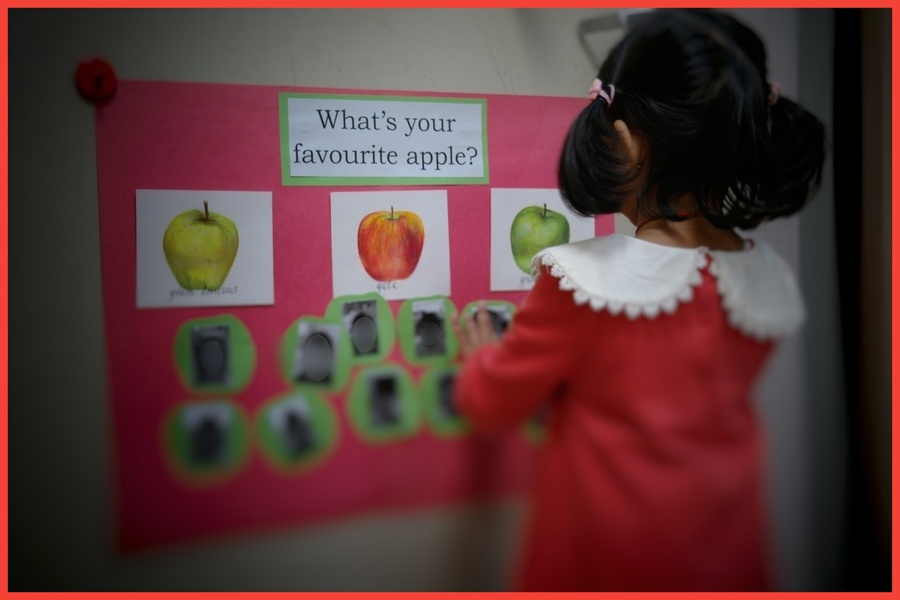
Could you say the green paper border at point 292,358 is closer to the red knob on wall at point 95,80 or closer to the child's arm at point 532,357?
the child's arm at point 532,357

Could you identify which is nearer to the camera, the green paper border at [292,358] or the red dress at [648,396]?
the red dress at [648,396]

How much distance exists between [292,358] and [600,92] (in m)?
0.55

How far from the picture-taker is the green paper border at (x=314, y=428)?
74 cm

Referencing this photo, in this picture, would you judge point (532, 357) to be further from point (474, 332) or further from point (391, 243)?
point (391, 243)

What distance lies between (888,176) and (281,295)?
0.88m

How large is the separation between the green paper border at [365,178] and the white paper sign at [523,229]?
51 mm

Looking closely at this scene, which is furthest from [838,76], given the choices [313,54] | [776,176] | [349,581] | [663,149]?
[349,581]

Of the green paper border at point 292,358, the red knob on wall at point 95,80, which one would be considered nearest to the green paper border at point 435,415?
the green paper border at point 292,358

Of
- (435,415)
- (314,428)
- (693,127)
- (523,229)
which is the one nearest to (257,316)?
(314,428)

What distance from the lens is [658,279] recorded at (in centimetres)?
63

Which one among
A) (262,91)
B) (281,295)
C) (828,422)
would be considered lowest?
(828,422)

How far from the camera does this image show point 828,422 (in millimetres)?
789

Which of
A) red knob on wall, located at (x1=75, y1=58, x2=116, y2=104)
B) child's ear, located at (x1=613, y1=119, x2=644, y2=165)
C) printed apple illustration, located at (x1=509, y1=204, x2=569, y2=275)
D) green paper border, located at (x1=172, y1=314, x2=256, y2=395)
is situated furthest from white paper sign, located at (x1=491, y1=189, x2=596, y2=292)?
red knob on wall, located at (x1=75, y1=58, x2=116, y2=104)

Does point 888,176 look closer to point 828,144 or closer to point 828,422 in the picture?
point 828,144
